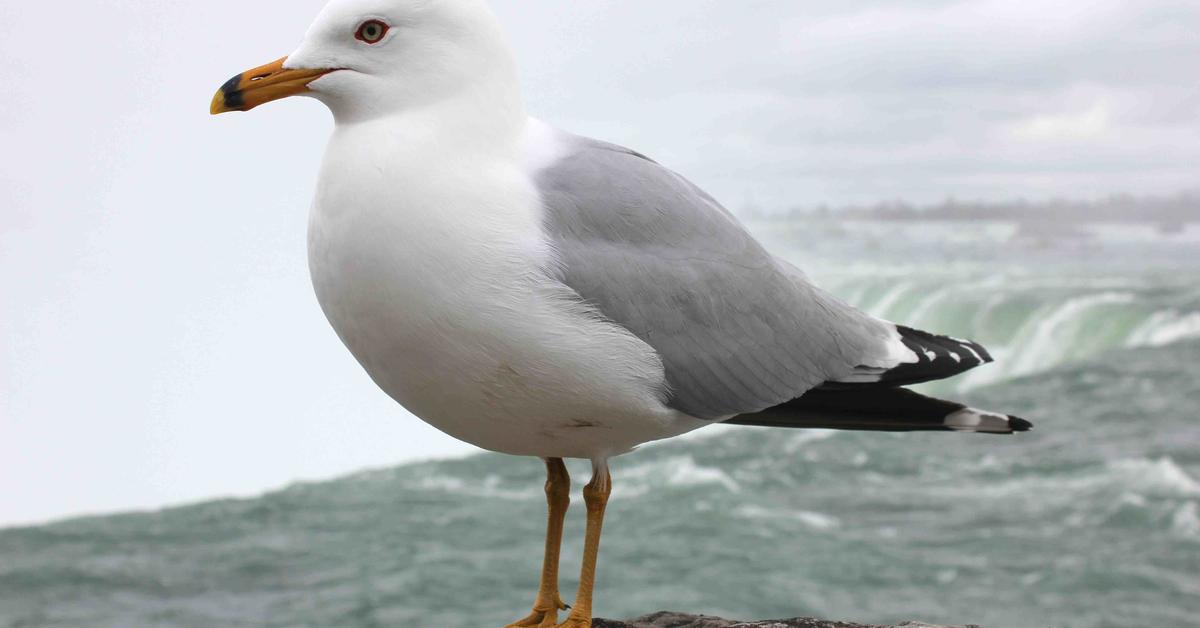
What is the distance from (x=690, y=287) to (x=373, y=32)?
56 cm

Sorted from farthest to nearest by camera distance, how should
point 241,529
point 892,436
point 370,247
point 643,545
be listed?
1. point 892,436
2. point 241,529
3. point 643,545
4. point 370,247

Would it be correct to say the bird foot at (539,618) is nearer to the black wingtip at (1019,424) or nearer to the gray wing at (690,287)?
the gray wing at (690,287)

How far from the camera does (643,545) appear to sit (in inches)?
195

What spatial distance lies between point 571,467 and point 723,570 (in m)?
0.97

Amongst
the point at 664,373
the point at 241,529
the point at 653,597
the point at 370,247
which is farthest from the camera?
the point at 241,529

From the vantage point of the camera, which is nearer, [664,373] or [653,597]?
[664,373]

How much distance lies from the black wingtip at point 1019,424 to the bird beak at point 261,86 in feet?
3.92

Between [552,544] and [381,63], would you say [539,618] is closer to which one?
[552,544]

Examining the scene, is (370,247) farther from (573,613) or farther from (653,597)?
(653,597)

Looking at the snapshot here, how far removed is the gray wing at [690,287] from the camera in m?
1.72

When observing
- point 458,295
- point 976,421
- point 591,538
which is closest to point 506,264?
point 458,295

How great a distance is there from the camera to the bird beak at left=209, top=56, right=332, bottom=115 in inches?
65.5

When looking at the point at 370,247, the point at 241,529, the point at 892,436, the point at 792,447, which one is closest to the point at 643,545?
the point at 792,447

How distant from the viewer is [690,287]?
1.80 metres
